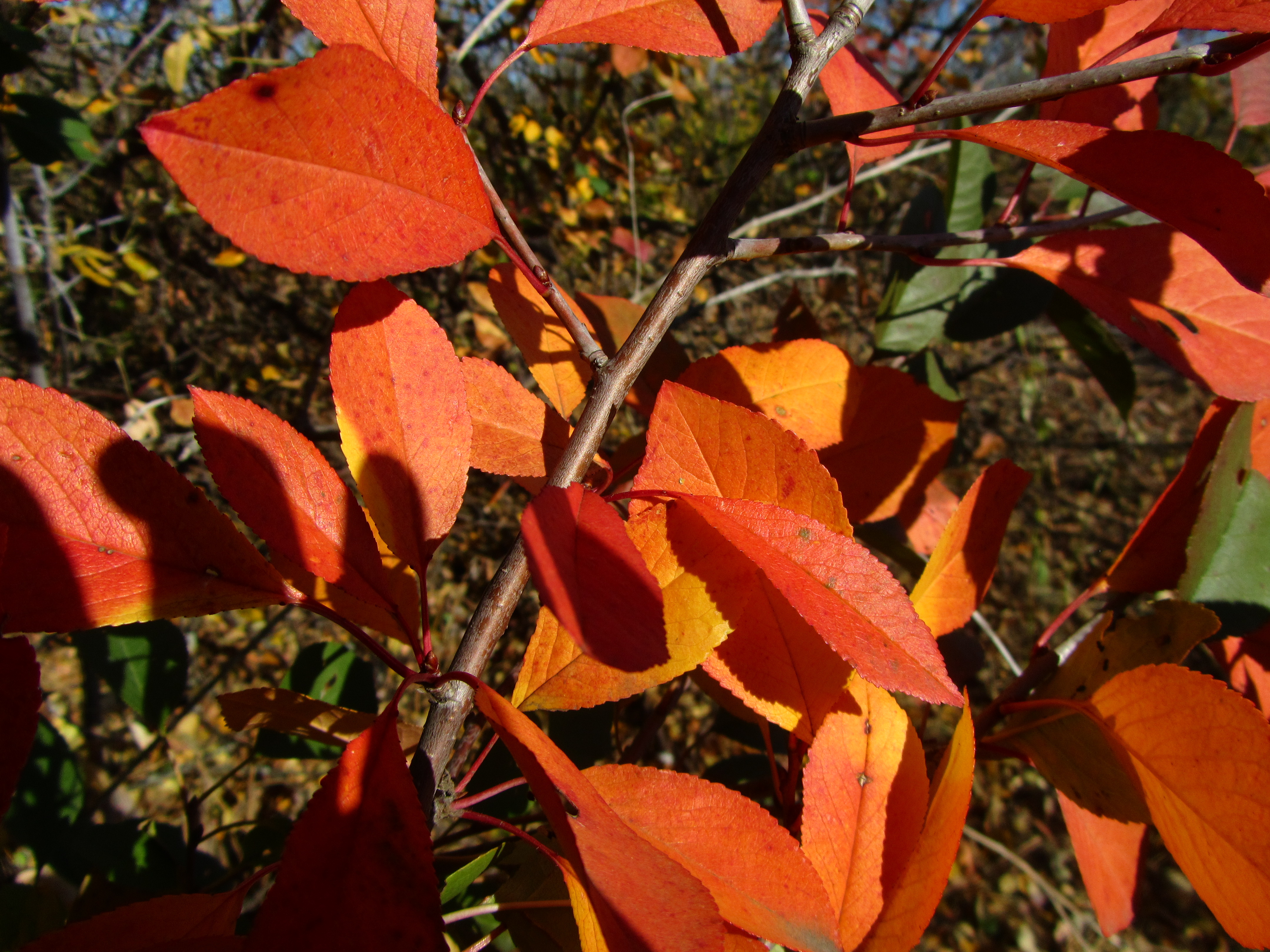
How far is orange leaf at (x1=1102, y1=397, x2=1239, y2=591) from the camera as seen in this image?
0.59 meters

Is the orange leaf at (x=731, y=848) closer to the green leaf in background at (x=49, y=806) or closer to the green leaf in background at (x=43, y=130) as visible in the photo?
the green leaf in background at (x=49, y=806)

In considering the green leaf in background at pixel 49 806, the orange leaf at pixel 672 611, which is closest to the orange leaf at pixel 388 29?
the orange leaf at pixel 672 611

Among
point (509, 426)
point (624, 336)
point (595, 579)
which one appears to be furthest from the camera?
point (624, 336)

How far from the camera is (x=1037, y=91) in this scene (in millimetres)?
411

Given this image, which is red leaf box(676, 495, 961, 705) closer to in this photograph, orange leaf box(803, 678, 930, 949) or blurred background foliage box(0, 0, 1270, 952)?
orange leaf box(803, 678, 930, 949)

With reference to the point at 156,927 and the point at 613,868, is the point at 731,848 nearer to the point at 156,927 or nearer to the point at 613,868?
the point at 613,868

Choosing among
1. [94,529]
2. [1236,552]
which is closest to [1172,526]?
[1236,552]

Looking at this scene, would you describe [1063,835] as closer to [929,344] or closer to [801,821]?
[929,344]

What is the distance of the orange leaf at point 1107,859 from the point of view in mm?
554

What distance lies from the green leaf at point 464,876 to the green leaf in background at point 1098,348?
37.0 inches

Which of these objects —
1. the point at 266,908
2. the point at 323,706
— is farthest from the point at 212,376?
the point at 266,908

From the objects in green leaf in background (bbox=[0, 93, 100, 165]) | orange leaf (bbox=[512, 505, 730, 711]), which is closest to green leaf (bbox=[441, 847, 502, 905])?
orange leaf (bbox=[512, 505, 730, 711])

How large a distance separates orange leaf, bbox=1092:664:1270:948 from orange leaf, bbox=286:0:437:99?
1.95 ft

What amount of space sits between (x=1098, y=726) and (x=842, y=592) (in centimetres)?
27
